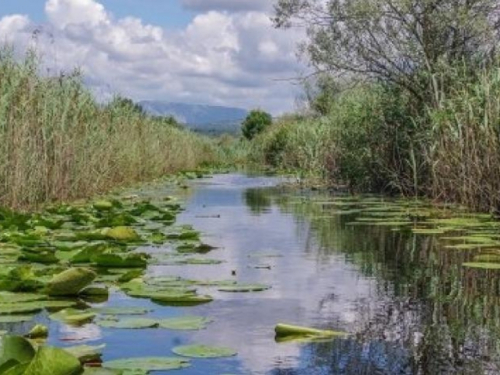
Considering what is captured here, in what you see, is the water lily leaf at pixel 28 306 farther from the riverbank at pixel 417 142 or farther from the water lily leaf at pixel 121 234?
the riverbank at pixel 417 142

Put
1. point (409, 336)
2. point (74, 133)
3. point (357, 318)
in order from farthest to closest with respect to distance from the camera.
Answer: point (74, 133)
point (357, 318)
point (409, 336)

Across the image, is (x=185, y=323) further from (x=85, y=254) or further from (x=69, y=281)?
(x=85, y=254)

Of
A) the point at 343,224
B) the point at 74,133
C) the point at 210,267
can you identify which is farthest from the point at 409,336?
the point at 74,133

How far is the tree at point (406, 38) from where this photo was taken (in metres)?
11.6

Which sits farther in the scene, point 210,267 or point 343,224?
point 343,224

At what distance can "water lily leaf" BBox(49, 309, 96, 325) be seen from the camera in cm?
320

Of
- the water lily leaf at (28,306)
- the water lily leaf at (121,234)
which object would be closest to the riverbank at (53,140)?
the water lily leaf at (121,234)

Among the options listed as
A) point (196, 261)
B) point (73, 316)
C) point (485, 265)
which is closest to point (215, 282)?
point (196, 261)

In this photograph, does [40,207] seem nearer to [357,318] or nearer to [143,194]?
[143,194]

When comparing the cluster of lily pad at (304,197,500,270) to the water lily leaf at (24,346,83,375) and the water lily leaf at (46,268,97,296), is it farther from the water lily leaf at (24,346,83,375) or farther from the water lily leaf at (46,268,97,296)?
the water lily leaf at (24,346,83,375)

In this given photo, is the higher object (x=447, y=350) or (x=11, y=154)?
(x=11, y=154)

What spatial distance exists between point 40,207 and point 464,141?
189 inches

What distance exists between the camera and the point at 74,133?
388 inches

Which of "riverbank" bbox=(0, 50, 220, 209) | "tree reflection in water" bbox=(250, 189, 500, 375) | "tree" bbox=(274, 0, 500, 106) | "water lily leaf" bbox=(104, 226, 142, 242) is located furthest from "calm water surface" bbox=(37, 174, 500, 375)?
"tree" bbox=(274, 0, 500, 106)
